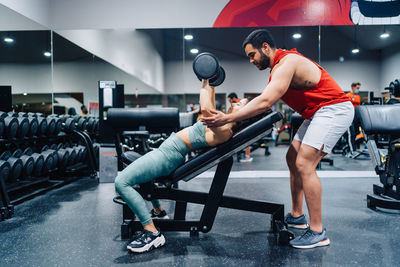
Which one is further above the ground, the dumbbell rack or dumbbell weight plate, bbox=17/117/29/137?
dumbbell weight plate, bbox=17/117/29/137

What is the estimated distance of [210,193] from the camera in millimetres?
1890

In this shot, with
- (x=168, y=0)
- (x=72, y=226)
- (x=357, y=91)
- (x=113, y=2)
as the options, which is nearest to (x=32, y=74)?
(x=113, y=2)

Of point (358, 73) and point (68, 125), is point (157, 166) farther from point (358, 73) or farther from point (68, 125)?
point (358, 73)

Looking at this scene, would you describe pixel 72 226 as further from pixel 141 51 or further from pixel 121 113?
pixel 141 51

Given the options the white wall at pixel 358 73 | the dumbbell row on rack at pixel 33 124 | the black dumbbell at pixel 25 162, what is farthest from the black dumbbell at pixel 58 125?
the white wall at pixel 358 73

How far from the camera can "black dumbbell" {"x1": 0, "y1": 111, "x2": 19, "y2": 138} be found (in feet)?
9.43

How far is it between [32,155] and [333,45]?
5168mm

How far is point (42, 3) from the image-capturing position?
14.5 ft

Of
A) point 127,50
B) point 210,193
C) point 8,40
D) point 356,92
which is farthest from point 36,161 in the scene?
point 356,92

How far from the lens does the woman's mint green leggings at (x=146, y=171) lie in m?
1.79

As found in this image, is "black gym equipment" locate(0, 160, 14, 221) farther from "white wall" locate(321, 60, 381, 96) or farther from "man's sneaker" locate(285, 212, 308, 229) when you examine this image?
"white wall" locate(321, 60, 381, 96)

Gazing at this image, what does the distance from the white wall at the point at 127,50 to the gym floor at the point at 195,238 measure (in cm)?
294

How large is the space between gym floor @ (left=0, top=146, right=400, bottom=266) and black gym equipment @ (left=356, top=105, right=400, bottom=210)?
0.37ft

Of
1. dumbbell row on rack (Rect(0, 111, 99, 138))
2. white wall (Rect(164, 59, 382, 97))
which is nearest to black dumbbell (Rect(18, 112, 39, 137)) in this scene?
dumbbell row on rack (Rect(0, 111, 99, 138))
